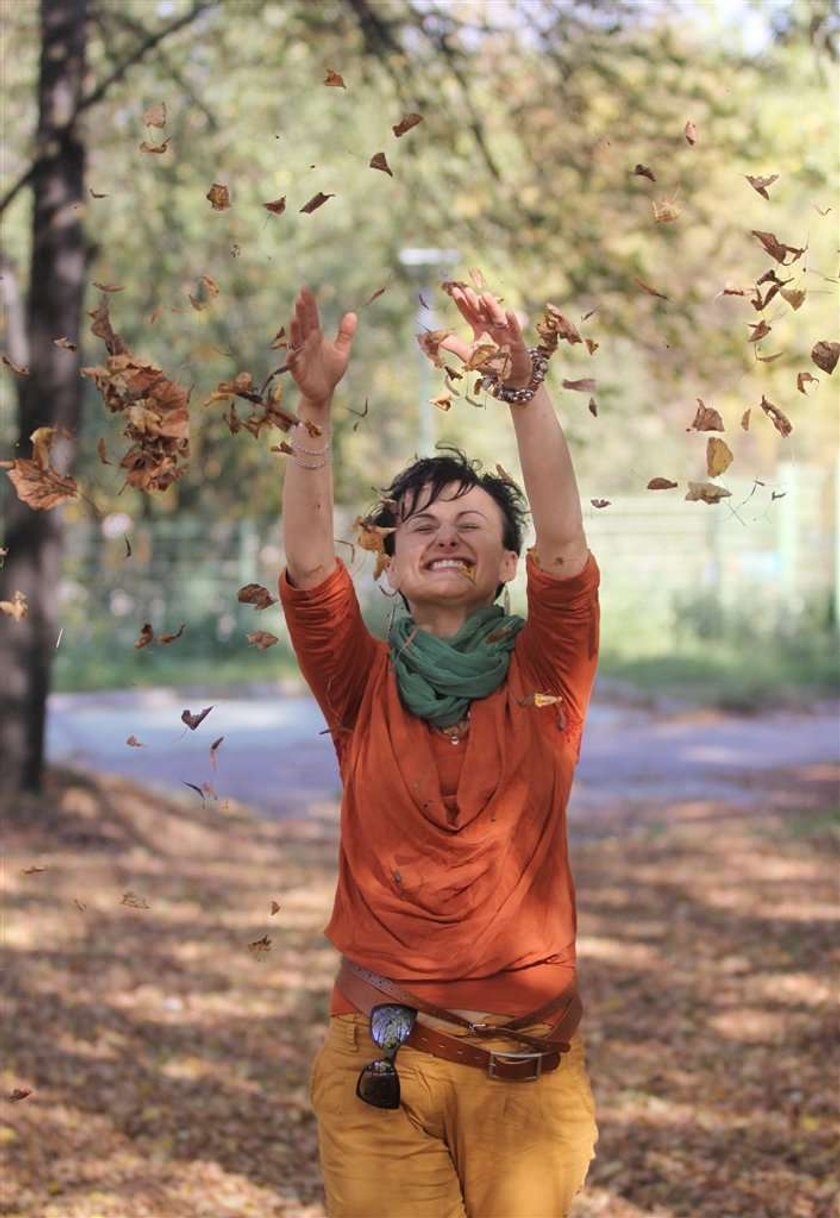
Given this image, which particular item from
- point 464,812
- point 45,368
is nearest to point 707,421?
point 464,812

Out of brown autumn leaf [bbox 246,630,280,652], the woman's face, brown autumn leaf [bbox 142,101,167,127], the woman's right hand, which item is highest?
brown autumn leaf [bbox 142,101,167,127]

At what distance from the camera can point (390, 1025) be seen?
2.77m

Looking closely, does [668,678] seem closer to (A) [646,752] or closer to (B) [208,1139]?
(A) [646,752]

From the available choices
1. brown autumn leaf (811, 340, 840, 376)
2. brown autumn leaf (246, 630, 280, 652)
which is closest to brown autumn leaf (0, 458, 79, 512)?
brown autumn leaf (246, 630, 280, 652)

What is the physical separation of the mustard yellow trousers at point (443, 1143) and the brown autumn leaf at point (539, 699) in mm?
532

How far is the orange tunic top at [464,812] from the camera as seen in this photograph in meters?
2.80

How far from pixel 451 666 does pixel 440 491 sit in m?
0.33

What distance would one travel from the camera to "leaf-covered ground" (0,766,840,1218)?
16.6 ft

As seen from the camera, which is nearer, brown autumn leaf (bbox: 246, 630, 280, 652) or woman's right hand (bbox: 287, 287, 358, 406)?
woman's right hand (bbox: 287, 287, 358, 406)

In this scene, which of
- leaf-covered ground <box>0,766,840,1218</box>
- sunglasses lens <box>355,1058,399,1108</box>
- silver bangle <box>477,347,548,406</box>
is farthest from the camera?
leaf-covered ground <box>0,766,840,1218</box>

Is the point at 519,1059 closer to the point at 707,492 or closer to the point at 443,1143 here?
the point at 443,1143

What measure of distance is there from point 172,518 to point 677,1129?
1928 cm

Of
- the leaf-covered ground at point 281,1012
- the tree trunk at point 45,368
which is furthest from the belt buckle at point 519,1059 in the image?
the tree trunk at point 45,368

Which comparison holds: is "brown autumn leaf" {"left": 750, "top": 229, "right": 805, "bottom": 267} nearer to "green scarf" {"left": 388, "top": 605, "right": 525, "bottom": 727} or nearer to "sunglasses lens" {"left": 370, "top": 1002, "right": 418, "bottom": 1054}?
"green scarf" {"left": 388, "top": 605, "right": 525, "bottom": 727}
